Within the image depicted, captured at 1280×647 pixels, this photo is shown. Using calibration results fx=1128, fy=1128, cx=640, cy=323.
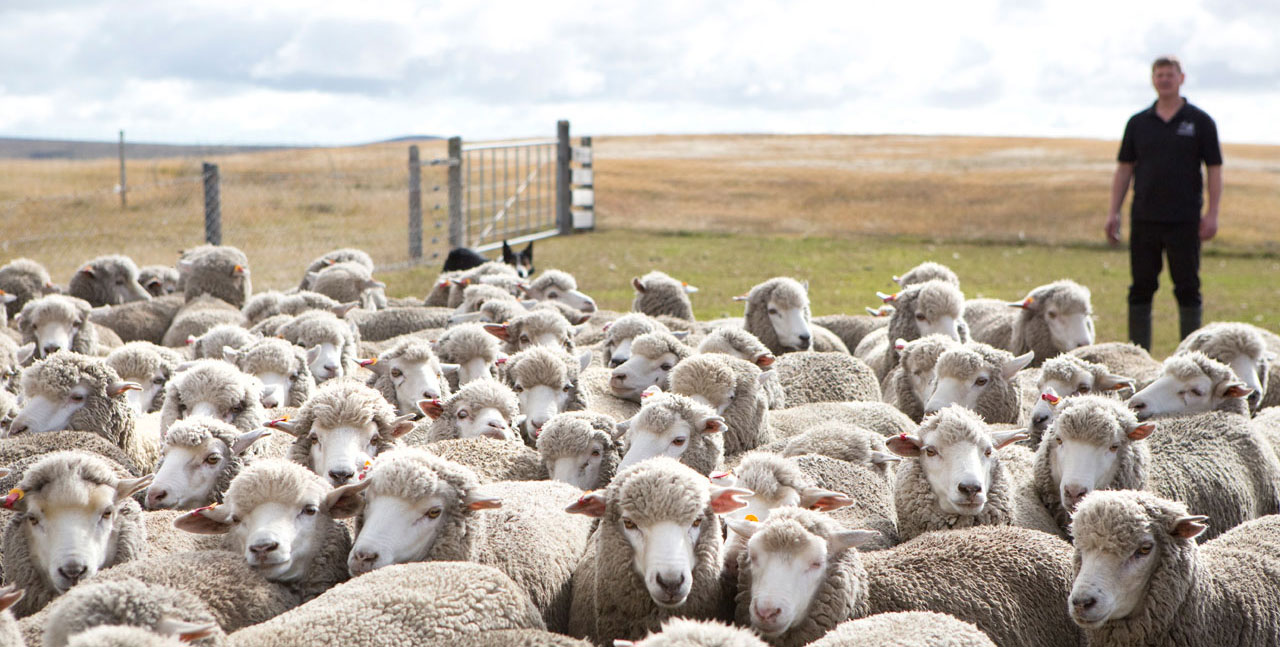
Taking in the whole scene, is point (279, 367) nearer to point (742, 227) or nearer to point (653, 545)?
point (653, 545)

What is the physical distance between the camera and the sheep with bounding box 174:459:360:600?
12.0 ft

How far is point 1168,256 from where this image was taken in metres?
8.78

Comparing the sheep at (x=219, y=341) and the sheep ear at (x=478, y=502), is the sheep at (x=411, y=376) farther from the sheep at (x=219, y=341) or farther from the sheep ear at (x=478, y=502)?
the sheep ear at (x=478, y=502)

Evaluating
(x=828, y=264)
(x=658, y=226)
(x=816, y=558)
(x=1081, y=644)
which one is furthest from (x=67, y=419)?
(x=658, y=226)

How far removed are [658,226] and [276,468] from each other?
75.5 ft

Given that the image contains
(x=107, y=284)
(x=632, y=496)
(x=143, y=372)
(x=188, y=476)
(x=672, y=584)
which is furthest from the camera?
(x=107, y=284)

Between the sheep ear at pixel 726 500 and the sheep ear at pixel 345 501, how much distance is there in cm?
116

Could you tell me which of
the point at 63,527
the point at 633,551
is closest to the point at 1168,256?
the point at 633,551

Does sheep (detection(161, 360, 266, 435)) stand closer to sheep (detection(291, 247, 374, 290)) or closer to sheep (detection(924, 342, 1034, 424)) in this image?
sheep (detection(924, 342, 1034, 424))

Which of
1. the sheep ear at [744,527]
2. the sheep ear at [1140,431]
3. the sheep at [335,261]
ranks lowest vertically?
the sheep ear at [744,527]

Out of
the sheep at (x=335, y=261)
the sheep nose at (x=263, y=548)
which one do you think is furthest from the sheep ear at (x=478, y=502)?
the sheep at (x=335, y=261)

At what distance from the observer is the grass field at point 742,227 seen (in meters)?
15.9

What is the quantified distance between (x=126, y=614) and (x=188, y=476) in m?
1.61

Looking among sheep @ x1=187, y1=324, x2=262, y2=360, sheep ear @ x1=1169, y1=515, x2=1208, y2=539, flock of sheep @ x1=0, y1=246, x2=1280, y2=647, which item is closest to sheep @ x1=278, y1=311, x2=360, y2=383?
flock of sheep @ x1=0, y1=246, x2=1280, y2=647
